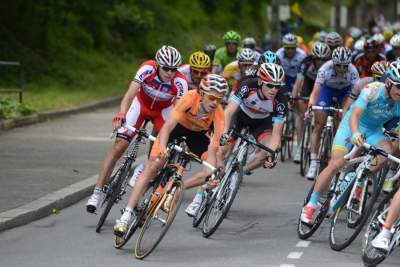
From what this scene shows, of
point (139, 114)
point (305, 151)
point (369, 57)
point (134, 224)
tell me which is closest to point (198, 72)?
point (139, 114)

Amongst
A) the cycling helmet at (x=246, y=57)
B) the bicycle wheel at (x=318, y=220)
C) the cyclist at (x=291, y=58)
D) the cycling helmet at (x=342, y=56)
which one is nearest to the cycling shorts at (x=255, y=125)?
the cycling helmet at (x=342, y=56)

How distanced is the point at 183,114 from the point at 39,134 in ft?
33.6

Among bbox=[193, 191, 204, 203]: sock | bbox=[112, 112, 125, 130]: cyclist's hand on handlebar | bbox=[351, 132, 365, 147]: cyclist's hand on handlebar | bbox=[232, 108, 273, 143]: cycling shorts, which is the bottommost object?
bbox=[193, 191, 204, 203]: sock

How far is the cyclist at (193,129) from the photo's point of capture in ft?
36.4

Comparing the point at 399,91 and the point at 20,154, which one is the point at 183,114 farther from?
the point at 20,154

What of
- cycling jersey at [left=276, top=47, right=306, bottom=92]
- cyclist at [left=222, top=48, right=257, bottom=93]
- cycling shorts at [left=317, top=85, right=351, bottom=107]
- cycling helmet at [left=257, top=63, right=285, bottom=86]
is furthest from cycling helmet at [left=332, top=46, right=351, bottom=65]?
cycling jersey at [left=276, top=47, right=306, bottom=92]

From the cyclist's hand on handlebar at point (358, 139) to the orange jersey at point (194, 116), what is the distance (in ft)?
4.56

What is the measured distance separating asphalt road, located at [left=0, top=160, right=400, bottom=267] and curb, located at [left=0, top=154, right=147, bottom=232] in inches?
3.2

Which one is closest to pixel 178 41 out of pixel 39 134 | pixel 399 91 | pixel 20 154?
pixel 39 134

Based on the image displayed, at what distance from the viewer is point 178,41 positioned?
4103 cm

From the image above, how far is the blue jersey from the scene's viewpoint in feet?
37.1

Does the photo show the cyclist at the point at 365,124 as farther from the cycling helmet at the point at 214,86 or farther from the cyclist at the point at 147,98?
the cyclist at the point at 147,98

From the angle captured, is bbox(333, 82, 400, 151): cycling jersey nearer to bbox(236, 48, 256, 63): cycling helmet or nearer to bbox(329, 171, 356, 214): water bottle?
bbox(329, 171, 356, 214): water bottle

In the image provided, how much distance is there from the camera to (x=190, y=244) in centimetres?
1158
